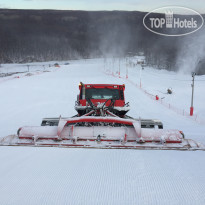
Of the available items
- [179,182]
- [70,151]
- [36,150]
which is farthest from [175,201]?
[36,150]

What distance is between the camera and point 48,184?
520 centimetres

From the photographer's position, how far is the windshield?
10.2 m

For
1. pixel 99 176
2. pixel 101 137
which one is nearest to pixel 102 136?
pixel 101 137

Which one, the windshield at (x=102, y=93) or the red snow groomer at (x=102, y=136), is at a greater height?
the windshield at (x=102, y=93)

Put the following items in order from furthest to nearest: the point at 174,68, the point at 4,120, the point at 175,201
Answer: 1. the point at 174,68
2. the point at 4,120
3. the point at 175,201

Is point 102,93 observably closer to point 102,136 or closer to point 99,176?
point 102,136

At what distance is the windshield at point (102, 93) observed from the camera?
1021 centimetres

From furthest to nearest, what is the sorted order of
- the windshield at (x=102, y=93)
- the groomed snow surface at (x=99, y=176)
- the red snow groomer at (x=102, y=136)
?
the windshield at (x=102, y=93)
the red snow groomer at (x=102, y=136)
the groomed snow surface at (x=99, y=176)

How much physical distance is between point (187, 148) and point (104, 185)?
2.64 metres

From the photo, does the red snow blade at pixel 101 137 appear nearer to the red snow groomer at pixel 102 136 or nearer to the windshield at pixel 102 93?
the red snow groomer at pixel 102 136

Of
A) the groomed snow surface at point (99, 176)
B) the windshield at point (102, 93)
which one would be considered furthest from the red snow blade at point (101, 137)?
the windshield at point (102, 93)

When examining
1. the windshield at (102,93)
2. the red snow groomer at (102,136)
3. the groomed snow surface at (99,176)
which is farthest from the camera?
the windshield at (102,93)

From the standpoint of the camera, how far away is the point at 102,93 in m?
10.2

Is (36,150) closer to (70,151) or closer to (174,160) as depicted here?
(70,151)
